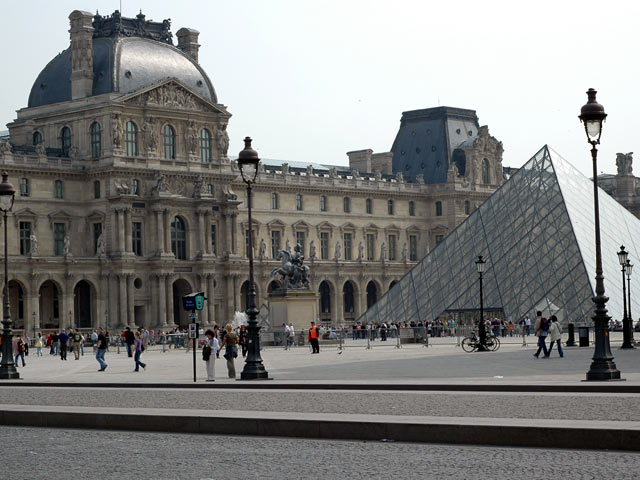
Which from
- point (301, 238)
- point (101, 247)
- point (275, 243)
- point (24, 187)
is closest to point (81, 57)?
point (24, 187)

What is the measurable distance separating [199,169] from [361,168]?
28.9 metres

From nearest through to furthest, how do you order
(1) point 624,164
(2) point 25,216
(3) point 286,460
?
(3) point 286,460 < (2) point 25,216 < (1) point 624,164

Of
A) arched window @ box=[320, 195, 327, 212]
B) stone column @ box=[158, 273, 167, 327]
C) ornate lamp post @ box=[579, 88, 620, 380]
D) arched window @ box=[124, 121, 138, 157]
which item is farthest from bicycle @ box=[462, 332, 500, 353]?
arched window @ box=[320, 195, 327, 212]

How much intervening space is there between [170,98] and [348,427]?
2708 inches

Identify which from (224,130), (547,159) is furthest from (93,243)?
(547,159)

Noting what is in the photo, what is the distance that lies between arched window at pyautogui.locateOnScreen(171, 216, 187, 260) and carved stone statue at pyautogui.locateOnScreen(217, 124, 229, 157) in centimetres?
566

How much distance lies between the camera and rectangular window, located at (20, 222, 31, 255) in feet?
264

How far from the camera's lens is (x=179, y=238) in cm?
8562

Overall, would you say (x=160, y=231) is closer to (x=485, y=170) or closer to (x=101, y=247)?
(x=101, y=247)

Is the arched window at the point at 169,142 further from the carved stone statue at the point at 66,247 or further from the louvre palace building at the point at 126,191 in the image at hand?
the carved stone statue at the point at 66,247

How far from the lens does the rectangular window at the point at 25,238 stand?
264 ft

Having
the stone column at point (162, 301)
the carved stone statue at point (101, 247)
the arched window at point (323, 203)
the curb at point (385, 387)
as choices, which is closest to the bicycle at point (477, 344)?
the curb at point (385, 387)

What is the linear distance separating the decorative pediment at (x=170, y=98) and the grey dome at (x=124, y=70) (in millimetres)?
599

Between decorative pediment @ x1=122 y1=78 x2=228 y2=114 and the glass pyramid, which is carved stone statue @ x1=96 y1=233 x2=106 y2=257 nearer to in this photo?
decorative pediment @ x1=122 y1=78 x2=228 y2=114
